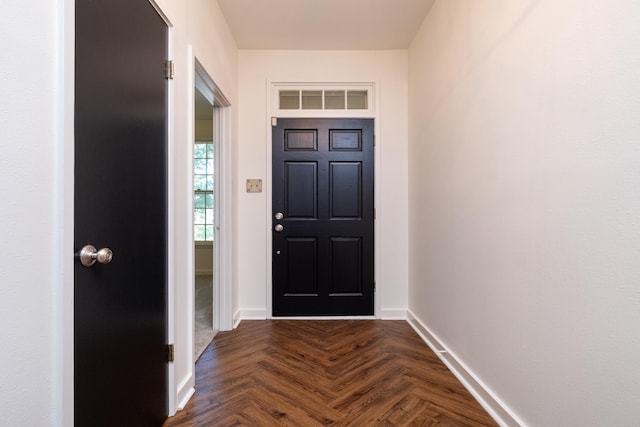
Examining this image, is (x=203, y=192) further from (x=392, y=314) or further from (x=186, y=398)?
(x=186, y=398)

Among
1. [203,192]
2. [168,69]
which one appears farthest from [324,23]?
[203,192]

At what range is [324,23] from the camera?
105 inches

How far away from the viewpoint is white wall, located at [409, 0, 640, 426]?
0.97 m

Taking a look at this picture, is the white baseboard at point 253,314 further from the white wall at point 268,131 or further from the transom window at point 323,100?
the transom window at point 323,100

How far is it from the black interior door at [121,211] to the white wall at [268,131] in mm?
1517

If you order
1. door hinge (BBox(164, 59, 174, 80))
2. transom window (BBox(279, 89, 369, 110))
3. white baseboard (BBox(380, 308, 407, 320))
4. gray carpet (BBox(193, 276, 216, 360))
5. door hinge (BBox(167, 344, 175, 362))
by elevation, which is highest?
transom window (BBox(279, 89, 369, 110))

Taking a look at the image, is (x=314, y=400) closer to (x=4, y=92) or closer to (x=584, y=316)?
(x=584, y=316)

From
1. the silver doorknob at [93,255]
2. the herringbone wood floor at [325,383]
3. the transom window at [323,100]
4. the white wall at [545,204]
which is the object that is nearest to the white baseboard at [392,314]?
the herringbone wood floor at [325,383]

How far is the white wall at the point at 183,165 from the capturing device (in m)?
1.66

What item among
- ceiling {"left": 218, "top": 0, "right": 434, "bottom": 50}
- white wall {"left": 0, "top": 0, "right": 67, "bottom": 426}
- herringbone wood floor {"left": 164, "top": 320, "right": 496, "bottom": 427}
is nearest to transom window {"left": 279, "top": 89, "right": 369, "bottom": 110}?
ceiling {"left": 218, "top": 0, "right": 434, "bottom": 50}

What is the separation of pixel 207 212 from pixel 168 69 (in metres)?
4.13

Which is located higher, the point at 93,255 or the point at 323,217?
the point at 323,217

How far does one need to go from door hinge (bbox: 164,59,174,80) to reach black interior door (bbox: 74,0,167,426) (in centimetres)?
4

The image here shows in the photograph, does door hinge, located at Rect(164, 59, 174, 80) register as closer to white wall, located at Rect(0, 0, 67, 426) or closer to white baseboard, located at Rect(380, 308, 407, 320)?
white wall, located at Rect(0, 0, 67, 426)
